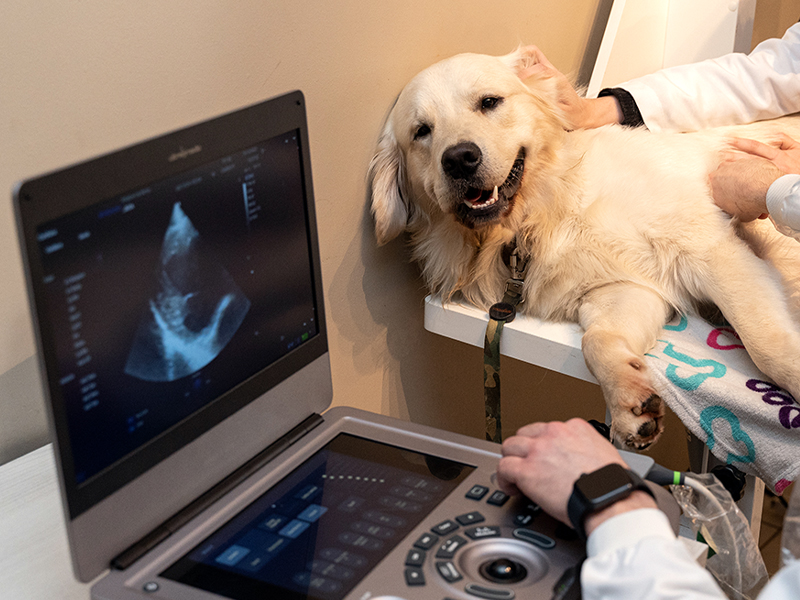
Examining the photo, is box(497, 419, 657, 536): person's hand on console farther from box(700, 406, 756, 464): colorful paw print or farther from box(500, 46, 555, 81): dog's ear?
box(500, 46, 555, 81): dog's ear

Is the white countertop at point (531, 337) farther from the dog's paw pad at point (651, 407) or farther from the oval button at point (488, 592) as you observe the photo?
the oval button at point (488, 592)

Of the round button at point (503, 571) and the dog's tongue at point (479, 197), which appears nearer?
the round button at point (503, 571)

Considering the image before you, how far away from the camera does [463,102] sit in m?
1.30

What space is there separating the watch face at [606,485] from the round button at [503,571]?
0.08m

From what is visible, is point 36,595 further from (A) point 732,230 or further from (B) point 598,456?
(A) point 732,230

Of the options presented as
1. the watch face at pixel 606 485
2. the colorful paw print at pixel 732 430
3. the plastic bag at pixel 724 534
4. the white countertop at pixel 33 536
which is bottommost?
the plastic bag at pixel 724 534

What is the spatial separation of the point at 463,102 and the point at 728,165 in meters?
0.50

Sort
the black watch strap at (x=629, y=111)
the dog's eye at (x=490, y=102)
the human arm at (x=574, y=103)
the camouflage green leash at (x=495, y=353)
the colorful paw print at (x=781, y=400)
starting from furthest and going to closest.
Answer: the black watch strap at (x=629, y=111)
the human arm at (x=574, y=103)
the dog's eye at (x=490, y=102)
the camouflage green leash at (x=495, y=353)
the colorful paw print at (x=781, y=400)

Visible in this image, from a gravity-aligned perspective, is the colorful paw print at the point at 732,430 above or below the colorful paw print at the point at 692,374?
below

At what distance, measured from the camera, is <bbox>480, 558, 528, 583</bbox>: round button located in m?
0.59

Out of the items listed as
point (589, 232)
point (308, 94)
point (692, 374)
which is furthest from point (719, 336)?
point (308, 94)

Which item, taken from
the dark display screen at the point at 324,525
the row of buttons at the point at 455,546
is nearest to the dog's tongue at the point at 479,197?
the dark display screen at the point at 324,525

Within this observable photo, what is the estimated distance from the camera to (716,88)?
1.58m

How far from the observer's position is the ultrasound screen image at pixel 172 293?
0.53 meters
